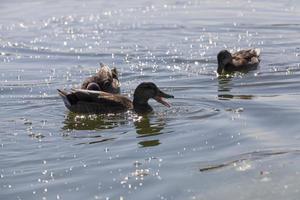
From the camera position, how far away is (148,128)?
12070mm

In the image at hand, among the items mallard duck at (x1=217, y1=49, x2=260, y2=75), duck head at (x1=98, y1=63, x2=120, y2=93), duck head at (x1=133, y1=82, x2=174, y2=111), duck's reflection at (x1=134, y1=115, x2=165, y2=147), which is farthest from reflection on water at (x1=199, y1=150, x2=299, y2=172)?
mallard duck at (x1=217, y1=49, x2=260, y2=75)

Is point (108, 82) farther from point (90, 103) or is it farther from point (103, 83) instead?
point (90, 103)

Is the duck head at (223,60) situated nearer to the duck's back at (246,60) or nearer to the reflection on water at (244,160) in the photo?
the duck's back at (246,60)

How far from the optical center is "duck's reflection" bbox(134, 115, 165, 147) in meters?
11.1

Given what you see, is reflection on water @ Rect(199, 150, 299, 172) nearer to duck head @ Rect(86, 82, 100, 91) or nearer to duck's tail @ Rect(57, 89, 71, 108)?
duck's tail @ Rect(57, 89, 71, 108)

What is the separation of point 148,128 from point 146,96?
4.39ft

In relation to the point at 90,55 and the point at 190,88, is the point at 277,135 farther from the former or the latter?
the point at 90,55

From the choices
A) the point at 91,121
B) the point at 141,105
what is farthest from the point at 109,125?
the point at 141,105

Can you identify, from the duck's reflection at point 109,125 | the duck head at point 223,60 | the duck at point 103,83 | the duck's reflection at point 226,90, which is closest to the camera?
the duck's reflection at point 109,125

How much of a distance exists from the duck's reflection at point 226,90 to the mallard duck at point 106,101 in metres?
1.18

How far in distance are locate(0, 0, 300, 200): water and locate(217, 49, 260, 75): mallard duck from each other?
A: 307 millimetres

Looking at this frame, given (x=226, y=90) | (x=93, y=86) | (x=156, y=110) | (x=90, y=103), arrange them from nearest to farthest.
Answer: (x=90, y=103) → (x=156, y=110) → (x=93, y=86) → (x=226, y=90)

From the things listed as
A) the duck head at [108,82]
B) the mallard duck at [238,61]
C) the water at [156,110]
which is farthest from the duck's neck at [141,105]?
the mallard duck at [238,61]

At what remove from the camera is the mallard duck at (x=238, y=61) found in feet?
55.0
